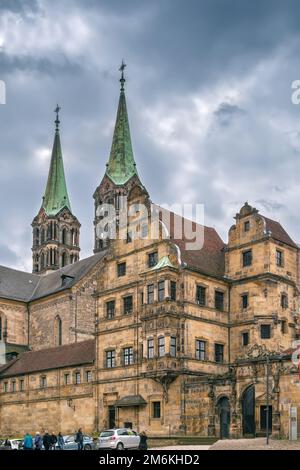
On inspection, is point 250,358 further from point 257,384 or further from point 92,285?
point 92,285

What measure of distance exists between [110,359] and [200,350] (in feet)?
26.5

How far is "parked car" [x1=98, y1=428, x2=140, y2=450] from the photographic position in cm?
4594

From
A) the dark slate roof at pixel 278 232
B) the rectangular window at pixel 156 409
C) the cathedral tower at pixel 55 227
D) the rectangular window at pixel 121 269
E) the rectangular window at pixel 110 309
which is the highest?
the cathedral tower at pixel 55 227

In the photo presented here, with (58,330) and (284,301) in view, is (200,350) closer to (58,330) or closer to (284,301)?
(284,301)

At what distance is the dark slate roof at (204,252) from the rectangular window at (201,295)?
1.40 m

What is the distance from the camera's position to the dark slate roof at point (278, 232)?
61.4 meters

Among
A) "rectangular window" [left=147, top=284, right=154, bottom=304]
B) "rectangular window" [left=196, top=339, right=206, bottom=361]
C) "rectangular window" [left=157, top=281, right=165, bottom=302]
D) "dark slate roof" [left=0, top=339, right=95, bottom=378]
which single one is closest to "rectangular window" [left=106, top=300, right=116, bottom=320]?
"dark slate roof" [left=0, top=339, right=95, bottom=378]

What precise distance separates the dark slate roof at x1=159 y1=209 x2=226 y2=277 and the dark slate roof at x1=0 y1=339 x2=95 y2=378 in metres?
12.4

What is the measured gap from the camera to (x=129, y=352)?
60438 mm

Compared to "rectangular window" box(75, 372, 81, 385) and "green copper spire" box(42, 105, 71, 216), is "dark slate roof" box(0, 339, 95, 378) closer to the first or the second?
"rectangular window" box(75, 372, 81, 385)

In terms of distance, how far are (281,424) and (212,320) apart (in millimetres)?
13414

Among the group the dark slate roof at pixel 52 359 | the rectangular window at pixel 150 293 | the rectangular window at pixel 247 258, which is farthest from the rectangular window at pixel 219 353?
the dark slate roof at pixel 52 359

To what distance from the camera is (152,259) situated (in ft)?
201

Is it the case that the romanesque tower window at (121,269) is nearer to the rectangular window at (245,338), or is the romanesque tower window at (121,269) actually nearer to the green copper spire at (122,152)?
the rectangular window at (245,338)
